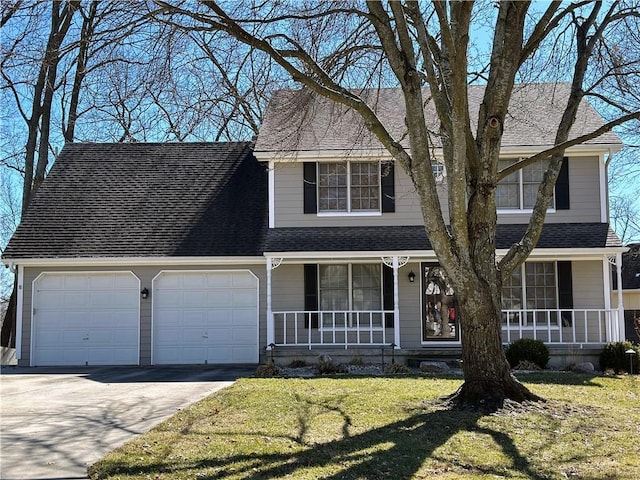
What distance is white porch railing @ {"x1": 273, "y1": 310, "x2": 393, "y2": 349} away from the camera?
54.0 feet

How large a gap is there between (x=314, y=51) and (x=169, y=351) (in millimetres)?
9084

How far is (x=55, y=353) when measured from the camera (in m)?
16.7

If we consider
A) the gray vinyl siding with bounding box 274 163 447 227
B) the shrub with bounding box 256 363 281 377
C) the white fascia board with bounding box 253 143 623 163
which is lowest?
the shrub with bounding box 256 363 281 377

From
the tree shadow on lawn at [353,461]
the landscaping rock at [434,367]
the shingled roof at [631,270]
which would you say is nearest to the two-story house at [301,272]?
the landscaping rock at [434,367]

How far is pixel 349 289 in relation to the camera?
1688 cm

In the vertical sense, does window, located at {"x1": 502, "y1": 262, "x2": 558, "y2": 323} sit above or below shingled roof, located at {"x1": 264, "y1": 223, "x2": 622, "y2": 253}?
below

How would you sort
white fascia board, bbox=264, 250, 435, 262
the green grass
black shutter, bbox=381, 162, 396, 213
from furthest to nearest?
1. black shutter, bbox=381, 162, 396, 213
2. white fascia board, bbox=264, 250, 435, 262
3. the green grass

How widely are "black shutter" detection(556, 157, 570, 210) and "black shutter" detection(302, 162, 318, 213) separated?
6147 mm

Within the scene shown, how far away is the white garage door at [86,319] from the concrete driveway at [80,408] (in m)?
1.00

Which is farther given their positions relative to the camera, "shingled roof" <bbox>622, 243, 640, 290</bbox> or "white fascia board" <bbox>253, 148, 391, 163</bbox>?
"shingled roof" <bbox>622, 243, 640, 290</bbox>

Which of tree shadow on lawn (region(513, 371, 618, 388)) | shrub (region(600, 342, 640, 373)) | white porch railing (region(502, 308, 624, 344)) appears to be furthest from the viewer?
white porch railing (region(502, 308, 624, 344))

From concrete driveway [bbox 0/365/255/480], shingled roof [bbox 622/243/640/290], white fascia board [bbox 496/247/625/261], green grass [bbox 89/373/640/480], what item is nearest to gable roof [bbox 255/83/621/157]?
white fascia board [bbox 496/247/625/261]

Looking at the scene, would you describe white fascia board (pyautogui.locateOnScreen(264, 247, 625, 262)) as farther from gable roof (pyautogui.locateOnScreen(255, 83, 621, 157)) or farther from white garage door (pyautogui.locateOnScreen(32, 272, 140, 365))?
white garage door (pyautogui.locateOnScreen(32, 272, 140, 365))

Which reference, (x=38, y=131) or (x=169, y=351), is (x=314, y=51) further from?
(x=38, y=131)
